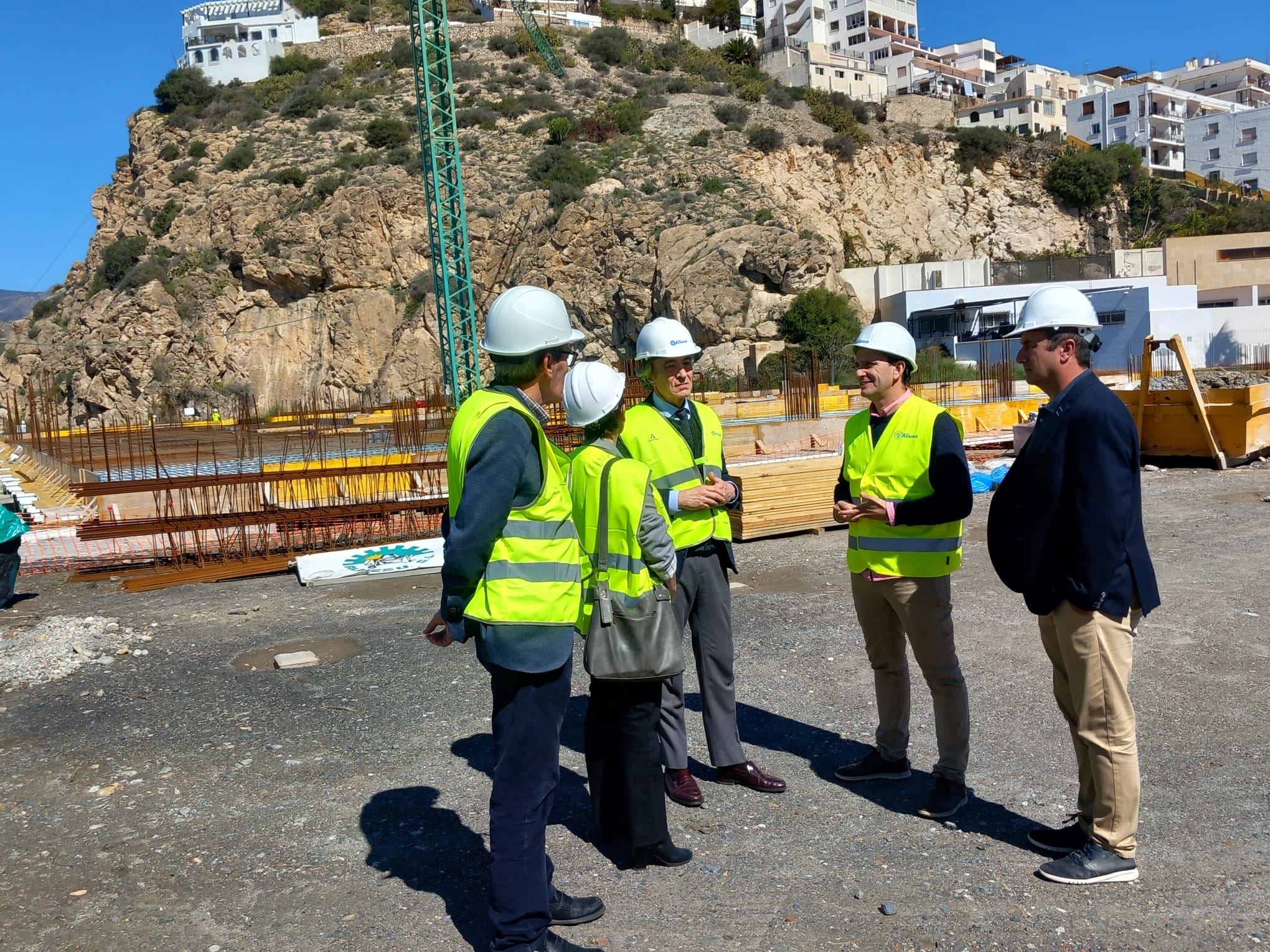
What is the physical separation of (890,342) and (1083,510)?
1.09 meters

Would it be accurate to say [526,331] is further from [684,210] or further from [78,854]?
[684,210]

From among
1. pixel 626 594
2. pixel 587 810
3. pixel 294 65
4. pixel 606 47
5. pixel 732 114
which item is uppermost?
pixel 294 65

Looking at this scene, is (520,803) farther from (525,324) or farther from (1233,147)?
(1233,147)

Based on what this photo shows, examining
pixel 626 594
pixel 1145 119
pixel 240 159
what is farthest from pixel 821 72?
pixel 626 594

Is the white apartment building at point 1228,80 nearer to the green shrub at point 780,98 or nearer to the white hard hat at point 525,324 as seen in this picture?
the green shrub at point 780,98

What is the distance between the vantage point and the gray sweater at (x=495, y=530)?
8.97 feet

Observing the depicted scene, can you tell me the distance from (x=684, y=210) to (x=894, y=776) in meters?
35.9

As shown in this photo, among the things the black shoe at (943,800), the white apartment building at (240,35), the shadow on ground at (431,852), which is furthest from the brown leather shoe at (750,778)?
the white apartment building at (240,35)

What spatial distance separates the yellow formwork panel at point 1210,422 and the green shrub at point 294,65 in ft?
190

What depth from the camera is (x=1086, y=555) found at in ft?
10.4

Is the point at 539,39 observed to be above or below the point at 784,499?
above

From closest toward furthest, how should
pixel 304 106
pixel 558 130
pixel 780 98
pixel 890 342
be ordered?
1. pixel 890 342
2. pixel 558 130
3. pixel 780 98
4. pixel 304 106

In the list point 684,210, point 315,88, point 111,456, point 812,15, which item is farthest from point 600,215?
point 812,15

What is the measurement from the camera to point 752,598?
8.05m
